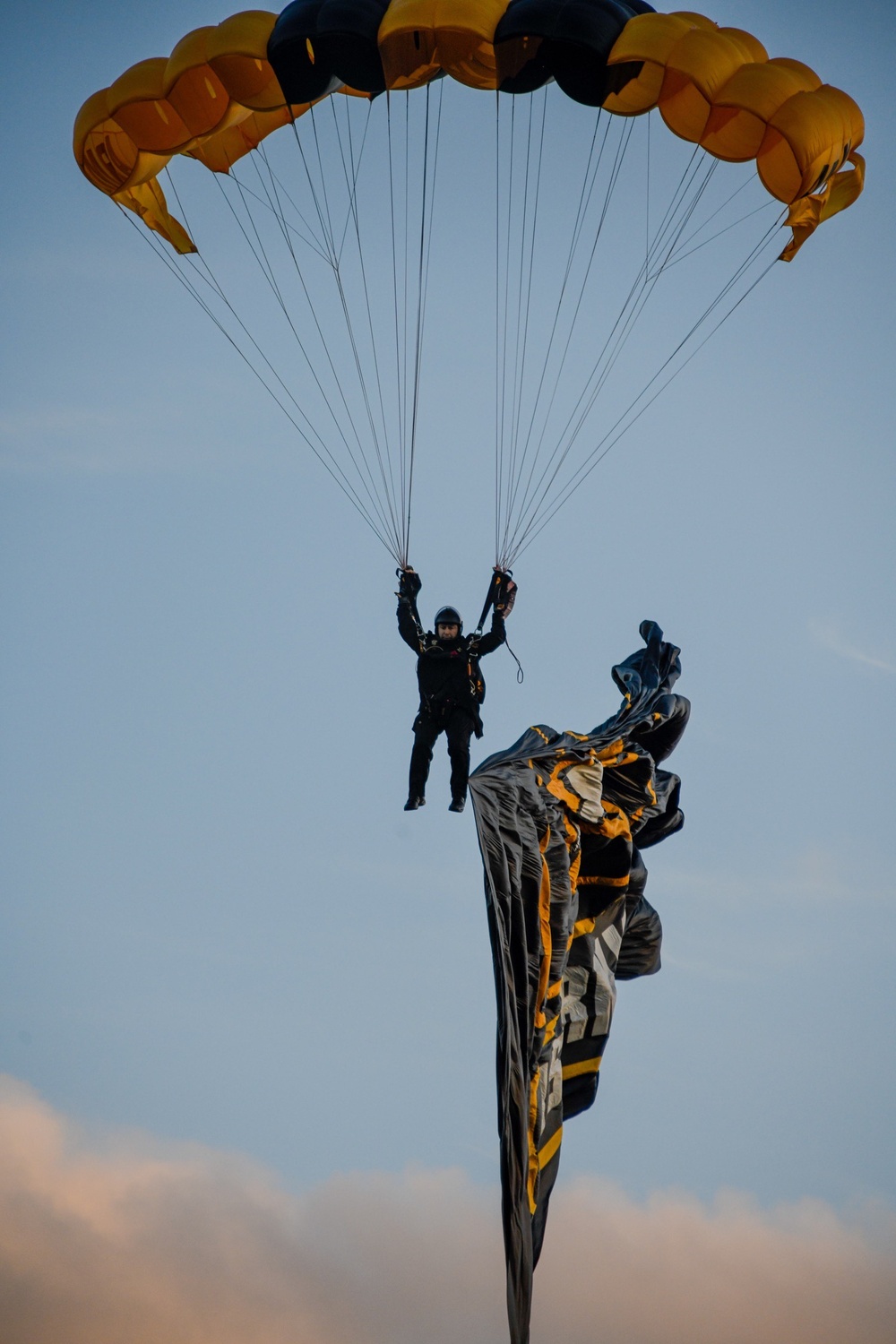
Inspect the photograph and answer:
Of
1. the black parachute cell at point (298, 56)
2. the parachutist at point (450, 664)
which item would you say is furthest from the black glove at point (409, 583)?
the black parachute cell at point (298, 56)

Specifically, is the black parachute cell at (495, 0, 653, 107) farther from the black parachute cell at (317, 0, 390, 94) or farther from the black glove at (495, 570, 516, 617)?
the black glove at (495, 570, 516, 617)

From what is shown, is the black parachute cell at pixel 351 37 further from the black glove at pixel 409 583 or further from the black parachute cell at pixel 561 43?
the black glove at pixel 409 583

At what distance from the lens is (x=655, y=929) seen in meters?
17.8

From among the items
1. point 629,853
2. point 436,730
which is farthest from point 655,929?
point 436,730

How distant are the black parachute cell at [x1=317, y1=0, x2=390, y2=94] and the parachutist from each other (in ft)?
16.1

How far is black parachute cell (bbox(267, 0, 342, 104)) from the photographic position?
17.6 meters

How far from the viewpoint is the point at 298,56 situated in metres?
17.6

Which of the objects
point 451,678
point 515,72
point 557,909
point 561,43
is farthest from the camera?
point 515,72

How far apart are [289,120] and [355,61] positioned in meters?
2.12

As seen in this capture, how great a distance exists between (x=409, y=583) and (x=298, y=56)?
5219 millimetres

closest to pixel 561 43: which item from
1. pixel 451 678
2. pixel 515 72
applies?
pixel 515 72

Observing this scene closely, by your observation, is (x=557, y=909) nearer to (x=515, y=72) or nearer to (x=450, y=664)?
(x=450, y=664)

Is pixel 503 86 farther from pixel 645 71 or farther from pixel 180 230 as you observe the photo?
pixel 180 230

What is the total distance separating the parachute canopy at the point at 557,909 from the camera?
14.2m
